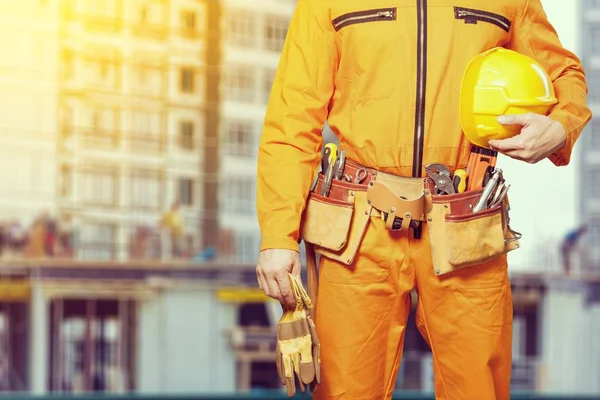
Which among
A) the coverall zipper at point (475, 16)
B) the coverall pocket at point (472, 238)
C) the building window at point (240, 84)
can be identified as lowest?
the coverall pocket at point (472, 238)

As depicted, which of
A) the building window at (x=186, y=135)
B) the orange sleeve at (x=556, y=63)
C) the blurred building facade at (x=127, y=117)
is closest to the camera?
the orange sleeve at (x=556, y=63)

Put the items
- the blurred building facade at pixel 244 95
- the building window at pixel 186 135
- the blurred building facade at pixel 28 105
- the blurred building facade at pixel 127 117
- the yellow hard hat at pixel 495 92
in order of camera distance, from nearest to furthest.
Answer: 1. the yellow hard hat at pixel 495 92
2. the blurred building facade at pixel 28 105
3. the blurred building facade at pixel 127 117
4. the blurred building facade at pixel 244 95
5. the building window at pixel 186 135

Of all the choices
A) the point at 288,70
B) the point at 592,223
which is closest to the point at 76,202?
the point at 592,223

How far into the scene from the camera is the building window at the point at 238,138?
7.19 m

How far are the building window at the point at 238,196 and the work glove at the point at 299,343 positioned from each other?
4.76 m

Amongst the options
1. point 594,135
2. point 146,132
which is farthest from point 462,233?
point 594,135

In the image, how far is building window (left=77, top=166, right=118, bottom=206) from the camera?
700cm

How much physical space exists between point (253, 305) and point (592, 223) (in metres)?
1.95

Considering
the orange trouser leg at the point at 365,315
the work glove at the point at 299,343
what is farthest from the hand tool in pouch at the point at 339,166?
the work glove at the point at 299,343

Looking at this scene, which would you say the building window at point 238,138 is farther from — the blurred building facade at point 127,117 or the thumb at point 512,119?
the thumb at point 512,119

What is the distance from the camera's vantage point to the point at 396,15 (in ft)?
7.65

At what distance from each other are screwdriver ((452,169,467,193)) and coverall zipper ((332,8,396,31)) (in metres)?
0.30

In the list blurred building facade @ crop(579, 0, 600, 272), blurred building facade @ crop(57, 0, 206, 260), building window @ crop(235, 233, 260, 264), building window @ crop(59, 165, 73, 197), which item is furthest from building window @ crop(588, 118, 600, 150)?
building window @ crop(59, 165, 73, 197)

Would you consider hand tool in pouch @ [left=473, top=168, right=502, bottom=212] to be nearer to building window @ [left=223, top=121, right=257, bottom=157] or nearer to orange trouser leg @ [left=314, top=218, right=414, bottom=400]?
orange trouser leg @ [left=314, top=218, right=414, bottom=400]
